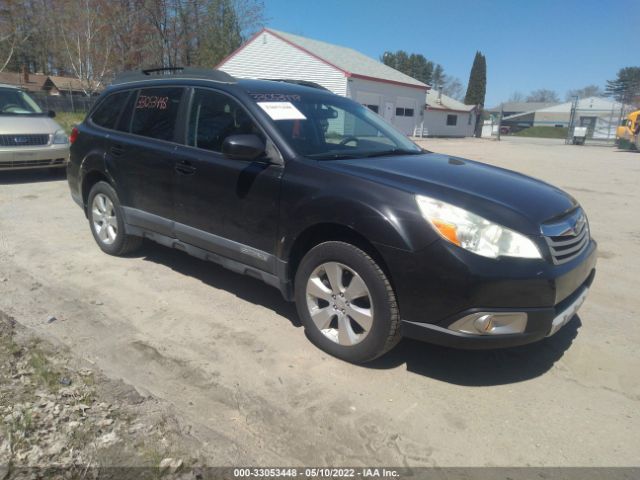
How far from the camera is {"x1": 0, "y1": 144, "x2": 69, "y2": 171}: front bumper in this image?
873 cm

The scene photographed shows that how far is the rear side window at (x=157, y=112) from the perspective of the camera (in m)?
4.29

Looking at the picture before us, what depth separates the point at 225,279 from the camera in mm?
4703

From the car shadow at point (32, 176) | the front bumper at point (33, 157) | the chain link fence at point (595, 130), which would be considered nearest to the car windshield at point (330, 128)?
the front bumper at point (33, 157)

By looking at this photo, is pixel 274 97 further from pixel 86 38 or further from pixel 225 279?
pixel 86 38

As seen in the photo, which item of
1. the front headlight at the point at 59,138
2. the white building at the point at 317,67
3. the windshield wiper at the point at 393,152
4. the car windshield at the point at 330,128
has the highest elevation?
the white building at the point at 317,67

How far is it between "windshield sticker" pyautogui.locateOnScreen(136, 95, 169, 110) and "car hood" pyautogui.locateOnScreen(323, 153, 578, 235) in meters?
1.96

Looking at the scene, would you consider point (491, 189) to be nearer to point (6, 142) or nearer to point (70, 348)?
point (70, 348)

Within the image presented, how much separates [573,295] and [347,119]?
2.34 m

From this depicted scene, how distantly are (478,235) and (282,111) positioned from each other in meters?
1.83

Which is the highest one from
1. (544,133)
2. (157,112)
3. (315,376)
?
(157,112)

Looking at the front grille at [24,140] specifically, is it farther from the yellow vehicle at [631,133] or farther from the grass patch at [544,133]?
the grass patch at [544,133]

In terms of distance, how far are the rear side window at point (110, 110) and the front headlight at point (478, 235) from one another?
3.65 meters

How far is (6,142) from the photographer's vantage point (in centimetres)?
873

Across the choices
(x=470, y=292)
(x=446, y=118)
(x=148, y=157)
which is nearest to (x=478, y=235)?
(x=470, y=292)
